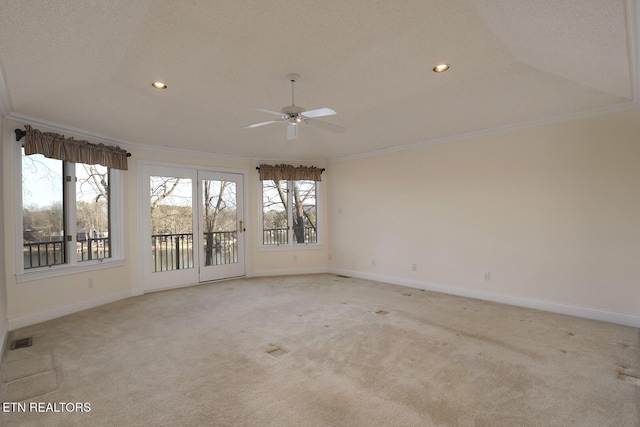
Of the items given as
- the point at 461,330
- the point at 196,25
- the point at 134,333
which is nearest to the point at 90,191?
the point at 134,333

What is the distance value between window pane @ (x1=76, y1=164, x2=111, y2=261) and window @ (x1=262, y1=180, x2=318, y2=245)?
8.86 feet

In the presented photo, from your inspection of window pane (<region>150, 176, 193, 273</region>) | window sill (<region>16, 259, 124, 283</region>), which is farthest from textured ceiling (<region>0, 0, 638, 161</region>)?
window sill (<region>16, 259, 124, 283</region>)

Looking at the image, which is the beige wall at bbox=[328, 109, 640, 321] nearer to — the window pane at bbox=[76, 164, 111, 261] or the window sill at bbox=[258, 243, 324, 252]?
the window sill at bbox=[258, 243, 324, 252]

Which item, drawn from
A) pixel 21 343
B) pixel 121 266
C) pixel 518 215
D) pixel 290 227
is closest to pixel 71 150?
pixel 121 266

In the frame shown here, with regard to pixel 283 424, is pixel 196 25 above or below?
above

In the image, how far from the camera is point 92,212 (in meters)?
4.43

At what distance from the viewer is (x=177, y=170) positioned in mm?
5395

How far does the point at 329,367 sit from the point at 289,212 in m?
4.22

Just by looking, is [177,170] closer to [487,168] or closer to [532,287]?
[487,168]

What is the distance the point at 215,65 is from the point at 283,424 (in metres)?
2.72

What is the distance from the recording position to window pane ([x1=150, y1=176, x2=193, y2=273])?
5215mm

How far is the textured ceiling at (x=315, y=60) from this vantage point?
1.95 m

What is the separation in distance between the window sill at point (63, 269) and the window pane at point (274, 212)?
2.61 metres

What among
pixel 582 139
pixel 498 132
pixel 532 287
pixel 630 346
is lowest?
pixel 630 346
